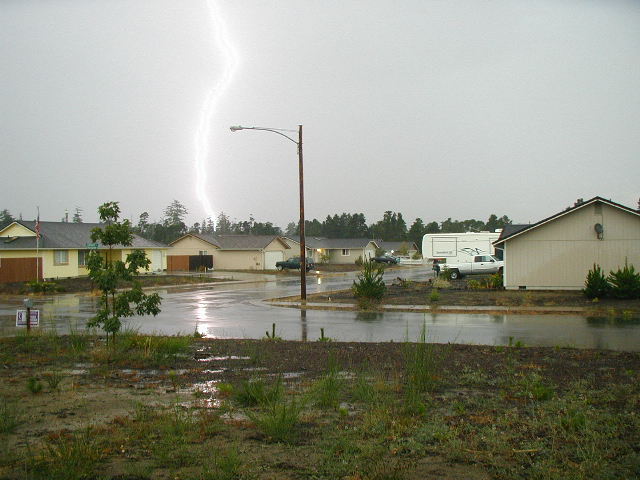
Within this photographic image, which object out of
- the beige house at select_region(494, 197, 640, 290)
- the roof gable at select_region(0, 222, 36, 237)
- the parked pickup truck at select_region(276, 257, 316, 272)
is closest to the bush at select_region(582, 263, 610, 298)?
the beige house at select_region(494, 197, 640, 290)

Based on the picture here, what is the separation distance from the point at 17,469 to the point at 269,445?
2302 millimetres

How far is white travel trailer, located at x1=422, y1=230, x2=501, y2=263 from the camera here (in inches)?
2214

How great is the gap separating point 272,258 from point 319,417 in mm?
64798

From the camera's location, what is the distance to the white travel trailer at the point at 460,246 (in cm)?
5623

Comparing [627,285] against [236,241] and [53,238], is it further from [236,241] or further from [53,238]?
[236,241]

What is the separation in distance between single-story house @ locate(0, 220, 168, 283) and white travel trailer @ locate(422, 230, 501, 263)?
27.6 meters

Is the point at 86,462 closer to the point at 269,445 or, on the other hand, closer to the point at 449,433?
the point at 269,445

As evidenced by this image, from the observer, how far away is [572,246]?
97.2 ft

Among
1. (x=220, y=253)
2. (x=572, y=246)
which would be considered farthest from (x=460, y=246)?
(x=220, y=253)

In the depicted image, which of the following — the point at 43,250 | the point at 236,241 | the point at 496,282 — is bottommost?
the point at 496,282

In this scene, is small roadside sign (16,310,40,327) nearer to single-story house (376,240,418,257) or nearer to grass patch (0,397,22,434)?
grass patch (0,397,22,434)

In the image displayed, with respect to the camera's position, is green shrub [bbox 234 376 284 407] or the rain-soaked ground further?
the rain-soaked ground

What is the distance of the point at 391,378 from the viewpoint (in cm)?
896

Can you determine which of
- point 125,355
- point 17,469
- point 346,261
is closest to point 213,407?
point 17,469
